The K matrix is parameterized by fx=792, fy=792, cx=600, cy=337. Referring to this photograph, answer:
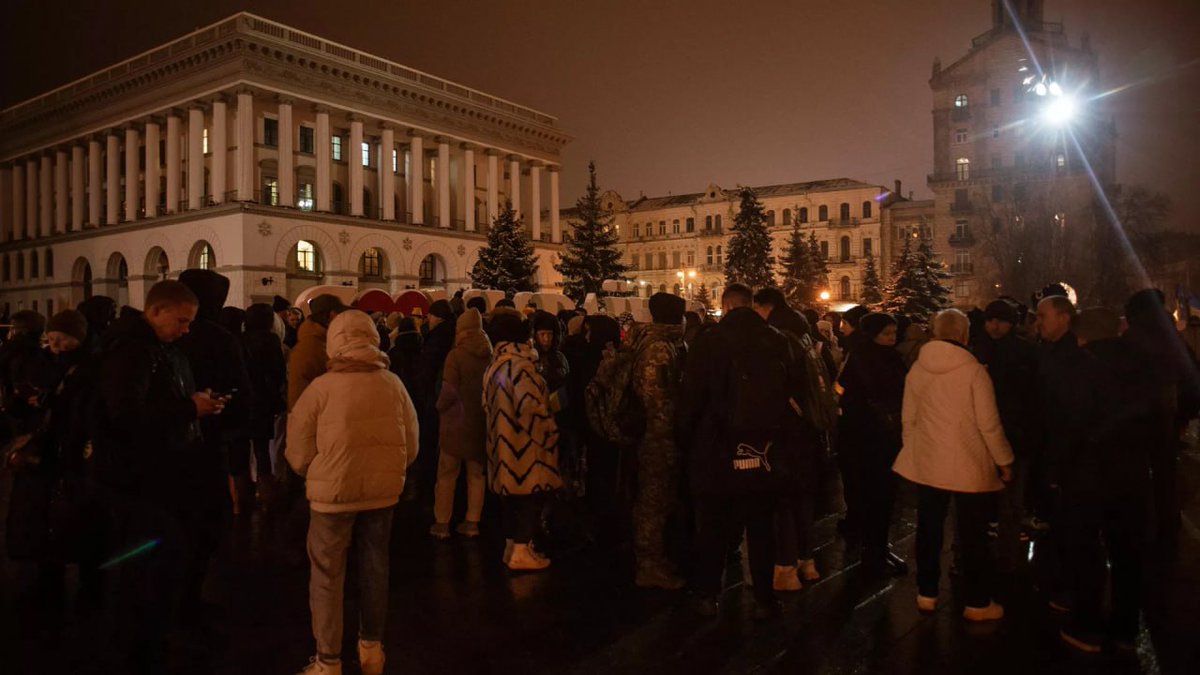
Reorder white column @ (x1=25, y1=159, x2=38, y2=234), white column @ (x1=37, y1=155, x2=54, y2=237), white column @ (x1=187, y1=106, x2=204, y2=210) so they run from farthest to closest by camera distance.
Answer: white column @ (x1=25, y1=159, x2=38, y2=234) < white column @ (x1=37, y1=155, x2=54, y2=237) < white column @ (x1=187, y1=106, x2=204, y2=210)

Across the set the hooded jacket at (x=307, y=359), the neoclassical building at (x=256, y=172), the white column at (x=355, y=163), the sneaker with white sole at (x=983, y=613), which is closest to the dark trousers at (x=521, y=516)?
the hooded jacket at (x=307, y=359)

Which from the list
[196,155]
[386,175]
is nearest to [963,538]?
[196,155]

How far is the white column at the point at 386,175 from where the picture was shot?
161ft

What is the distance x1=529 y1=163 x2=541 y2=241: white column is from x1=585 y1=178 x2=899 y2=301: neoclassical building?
14.1 meters

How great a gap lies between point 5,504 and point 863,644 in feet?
32.2

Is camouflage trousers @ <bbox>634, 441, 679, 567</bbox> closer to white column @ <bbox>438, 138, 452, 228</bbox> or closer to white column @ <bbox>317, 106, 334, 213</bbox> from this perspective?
white column @ <bbox>317, 106, 334, 213</bbox>

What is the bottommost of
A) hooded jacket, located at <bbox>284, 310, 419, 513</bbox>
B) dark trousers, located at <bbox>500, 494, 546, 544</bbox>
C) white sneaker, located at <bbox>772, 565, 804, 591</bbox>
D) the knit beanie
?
white sneaker, located at <bbox>772, 565, 804, 591</bbox>

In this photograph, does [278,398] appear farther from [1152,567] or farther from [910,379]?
[1152,567]

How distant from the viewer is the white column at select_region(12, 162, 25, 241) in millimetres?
58375

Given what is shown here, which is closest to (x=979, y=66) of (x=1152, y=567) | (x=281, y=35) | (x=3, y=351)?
(x=281, y=35)

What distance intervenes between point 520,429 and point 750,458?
2026 mm

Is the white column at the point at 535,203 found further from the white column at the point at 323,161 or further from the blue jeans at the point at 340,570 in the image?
the blue jeans at the point at 340,570

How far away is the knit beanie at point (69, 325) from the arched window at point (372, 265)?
45325 mm

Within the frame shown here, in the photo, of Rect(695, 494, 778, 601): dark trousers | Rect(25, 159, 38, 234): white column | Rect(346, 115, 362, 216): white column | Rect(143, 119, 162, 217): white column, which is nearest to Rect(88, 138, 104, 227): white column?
Rect(143, 119, 162, 217): white column
